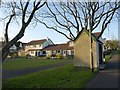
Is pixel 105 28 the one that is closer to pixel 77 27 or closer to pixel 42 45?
pixel 77 27

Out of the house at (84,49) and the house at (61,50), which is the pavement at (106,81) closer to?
the house at (84,49)

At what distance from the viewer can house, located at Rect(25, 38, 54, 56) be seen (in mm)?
84875

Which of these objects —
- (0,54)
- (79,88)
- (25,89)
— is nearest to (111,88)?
(79,88)

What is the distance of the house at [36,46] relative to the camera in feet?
278

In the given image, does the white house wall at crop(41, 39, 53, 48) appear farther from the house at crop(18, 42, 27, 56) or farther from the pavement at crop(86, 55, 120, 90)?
the pavement at crop(86, 55, 120, 90)

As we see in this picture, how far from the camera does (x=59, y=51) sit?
77125 mm

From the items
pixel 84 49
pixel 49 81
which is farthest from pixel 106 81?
pixel 84 49

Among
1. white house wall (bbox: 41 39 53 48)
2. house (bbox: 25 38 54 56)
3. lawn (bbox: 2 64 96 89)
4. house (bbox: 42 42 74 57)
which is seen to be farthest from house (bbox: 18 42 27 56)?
lawn (bbox: 2 64 96 89)

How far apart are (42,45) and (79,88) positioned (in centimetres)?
7496

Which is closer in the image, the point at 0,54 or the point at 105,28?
the point at 0,54

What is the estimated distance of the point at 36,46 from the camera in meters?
88.6

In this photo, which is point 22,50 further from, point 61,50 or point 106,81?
point 106,81

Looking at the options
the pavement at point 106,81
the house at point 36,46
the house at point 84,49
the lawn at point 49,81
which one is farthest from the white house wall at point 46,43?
the lawn at point 49,81

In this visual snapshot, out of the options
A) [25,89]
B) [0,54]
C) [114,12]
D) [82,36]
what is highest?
[114,12]
